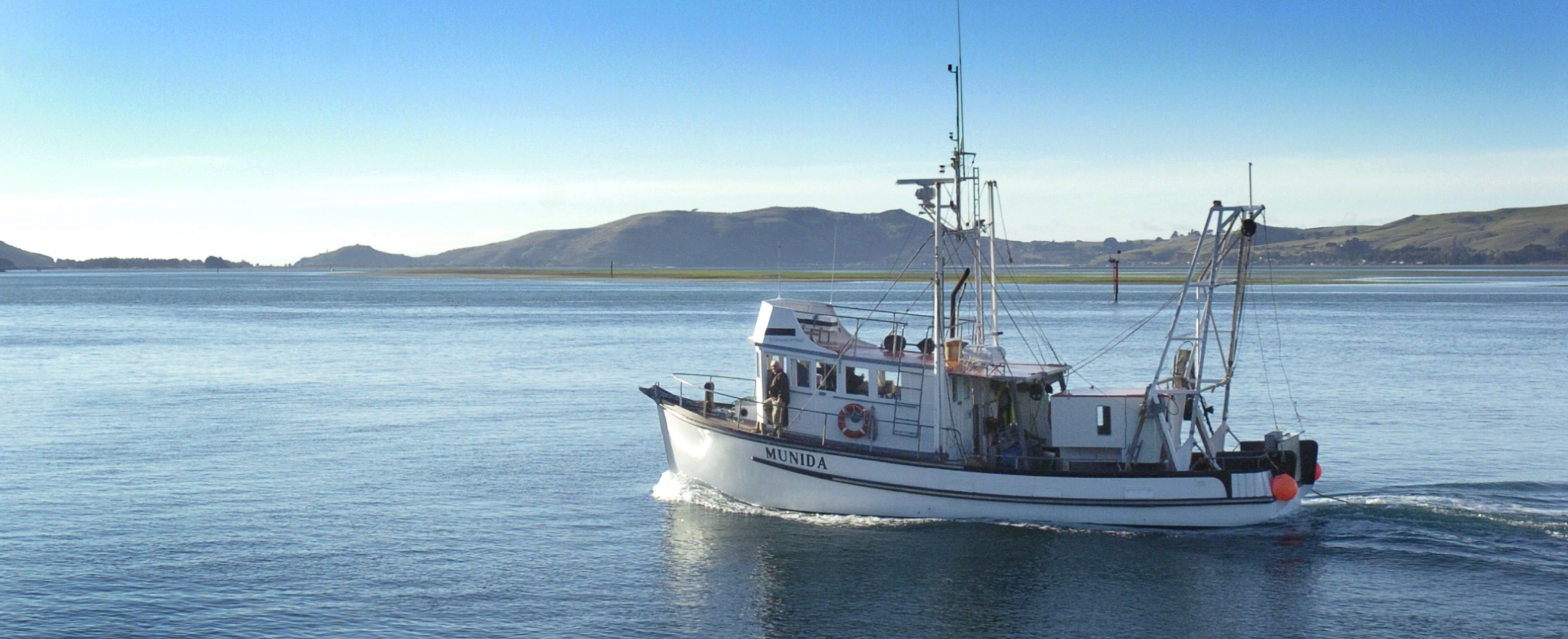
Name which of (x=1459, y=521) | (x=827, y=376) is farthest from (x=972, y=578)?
(x=1459, y=521)

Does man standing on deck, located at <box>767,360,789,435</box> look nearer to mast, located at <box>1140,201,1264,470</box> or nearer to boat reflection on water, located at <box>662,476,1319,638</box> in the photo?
boat reflection on water, located at <box>662,476,1319,638</box>

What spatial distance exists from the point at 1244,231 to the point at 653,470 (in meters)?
14.5

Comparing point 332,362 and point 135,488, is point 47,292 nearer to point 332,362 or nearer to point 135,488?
point 332,362

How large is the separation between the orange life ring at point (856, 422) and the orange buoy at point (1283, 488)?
7587 mm

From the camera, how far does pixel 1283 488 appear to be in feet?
78.5

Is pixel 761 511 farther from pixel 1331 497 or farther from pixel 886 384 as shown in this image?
pixel 1331 497

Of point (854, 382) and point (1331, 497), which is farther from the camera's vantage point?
point (1331, 497)

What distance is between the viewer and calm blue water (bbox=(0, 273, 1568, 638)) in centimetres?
1966

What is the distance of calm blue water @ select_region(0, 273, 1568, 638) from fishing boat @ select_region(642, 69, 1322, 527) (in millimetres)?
637

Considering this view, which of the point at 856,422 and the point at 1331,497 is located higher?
the point at 856,422

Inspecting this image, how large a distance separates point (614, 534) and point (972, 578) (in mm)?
7013

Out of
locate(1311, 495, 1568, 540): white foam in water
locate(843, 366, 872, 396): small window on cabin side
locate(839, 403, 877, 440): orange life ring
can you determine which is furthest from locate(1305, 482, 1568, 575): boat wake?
locate(843, 366, 872, 396): small window on cabin side

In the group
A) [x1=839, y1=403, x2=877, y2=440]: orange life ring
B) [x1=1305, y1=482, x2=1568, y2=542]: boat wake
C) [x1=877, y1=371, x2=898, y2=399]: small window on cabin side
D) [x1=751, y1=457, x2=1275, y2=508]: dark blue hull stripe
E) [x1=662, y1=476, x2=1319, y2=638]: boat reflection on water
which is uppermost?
[x1=877, y1=371, x2=898, y2=399]: small window on cabin side

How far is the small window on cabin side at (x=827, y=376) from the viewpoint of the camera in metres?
25.3
